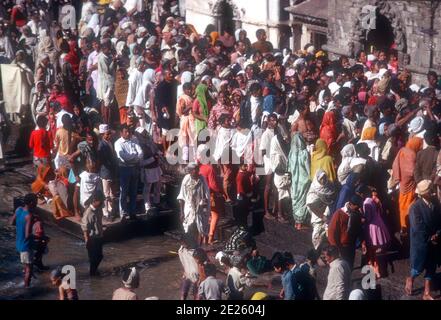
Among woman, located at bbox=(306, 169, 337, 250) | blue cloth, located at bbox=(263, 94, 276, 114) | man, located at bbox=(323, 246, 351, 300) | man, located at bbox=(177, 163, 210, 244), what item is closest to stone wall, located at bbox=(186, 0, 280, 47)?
blue cloth, located at bbox=(263, 94, 276, 114)

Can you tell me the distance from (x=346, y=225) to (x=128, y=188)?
3982mm

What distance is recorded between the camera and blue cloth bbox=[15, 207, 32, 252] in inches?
669

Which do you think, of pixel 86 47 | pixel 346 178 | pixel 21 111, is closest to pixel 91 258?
pixel 346 178

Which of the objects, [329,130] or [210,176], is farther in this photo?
[329,130]

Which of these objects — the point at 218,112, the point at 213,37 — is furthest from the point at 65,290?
the point at 213,37

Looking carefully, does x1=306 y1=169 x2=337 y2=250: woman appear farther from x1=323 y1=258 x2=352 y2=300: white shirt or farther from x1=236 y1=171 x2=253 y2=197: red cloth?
x1=323 y1=258 x2=352 y2=300: white shirt

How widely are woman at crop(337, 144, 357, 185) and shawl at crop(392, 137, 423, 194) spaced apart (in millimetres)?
605

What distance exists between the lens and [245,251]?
17.1 m

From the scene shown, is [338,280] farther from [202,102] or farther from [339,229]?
[202,102]

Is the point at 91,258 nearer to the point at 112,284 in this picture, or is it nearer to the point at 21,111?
the point at 112,284

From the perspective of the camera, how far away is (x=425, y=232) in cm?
1605

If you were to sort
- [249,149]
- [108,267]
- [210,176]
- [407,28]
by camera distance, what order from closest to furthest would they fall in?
[108,267] → [210,176] → [249,149] → [407,28]

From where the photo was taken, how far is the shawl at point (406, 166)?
17562mm

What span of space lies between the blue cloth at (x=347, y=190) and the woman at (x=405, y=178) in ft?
2.38
